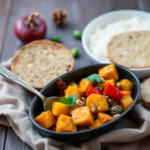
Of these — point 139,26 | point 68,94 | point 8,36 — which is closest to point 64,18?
point 8,36

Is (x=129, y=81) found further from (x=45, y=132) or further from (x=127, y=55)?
(x=45, y=132)

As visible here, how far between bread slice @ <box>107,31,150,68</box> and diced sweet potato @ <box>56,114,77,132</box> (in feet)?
4.24

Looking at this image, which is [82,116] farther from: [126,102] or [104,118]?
[126,102]

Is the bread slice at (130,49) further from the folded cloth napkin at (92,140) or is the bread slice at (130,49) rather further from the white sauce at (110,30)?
the folded cloth napkin at (92,140)

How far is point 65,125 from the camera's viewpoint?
1.97 meters

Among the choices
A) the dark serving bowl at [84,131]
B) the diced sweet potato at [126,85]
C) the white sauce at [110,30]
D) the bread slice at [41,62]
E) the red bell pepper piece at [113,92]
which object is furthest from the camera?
the white sauce at [110,30]

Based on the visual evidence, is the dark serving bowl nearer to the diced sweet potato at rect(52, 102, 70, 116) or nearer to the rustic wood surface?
the diced sweet potato at rect(52, 102, 70, 116)

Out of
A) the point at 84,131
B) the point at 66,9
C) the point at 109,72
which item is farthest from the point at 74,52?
the point at 84,131

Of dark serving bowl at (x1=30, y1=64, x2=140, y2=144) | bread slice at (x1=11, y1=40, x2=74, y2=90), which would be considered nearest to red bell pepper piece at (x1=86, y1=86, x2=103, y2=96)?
dark serving bowl at (x1=30, y1=64, x2=140, y2=144)

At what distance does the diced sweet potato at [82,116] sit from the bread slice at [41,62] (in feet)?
2.75

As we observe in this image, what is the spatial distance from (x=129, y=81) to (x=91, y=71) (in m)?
0.49

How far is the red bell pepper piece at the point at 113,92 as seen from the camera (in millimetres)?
2238

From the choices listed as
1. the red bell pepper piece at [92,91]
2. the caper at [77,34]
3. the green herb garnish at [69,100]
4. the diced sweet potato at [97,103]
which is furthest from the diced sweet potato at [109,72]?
the caper at [77,34]

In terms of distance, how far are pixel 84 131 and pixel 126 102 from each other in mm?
579
